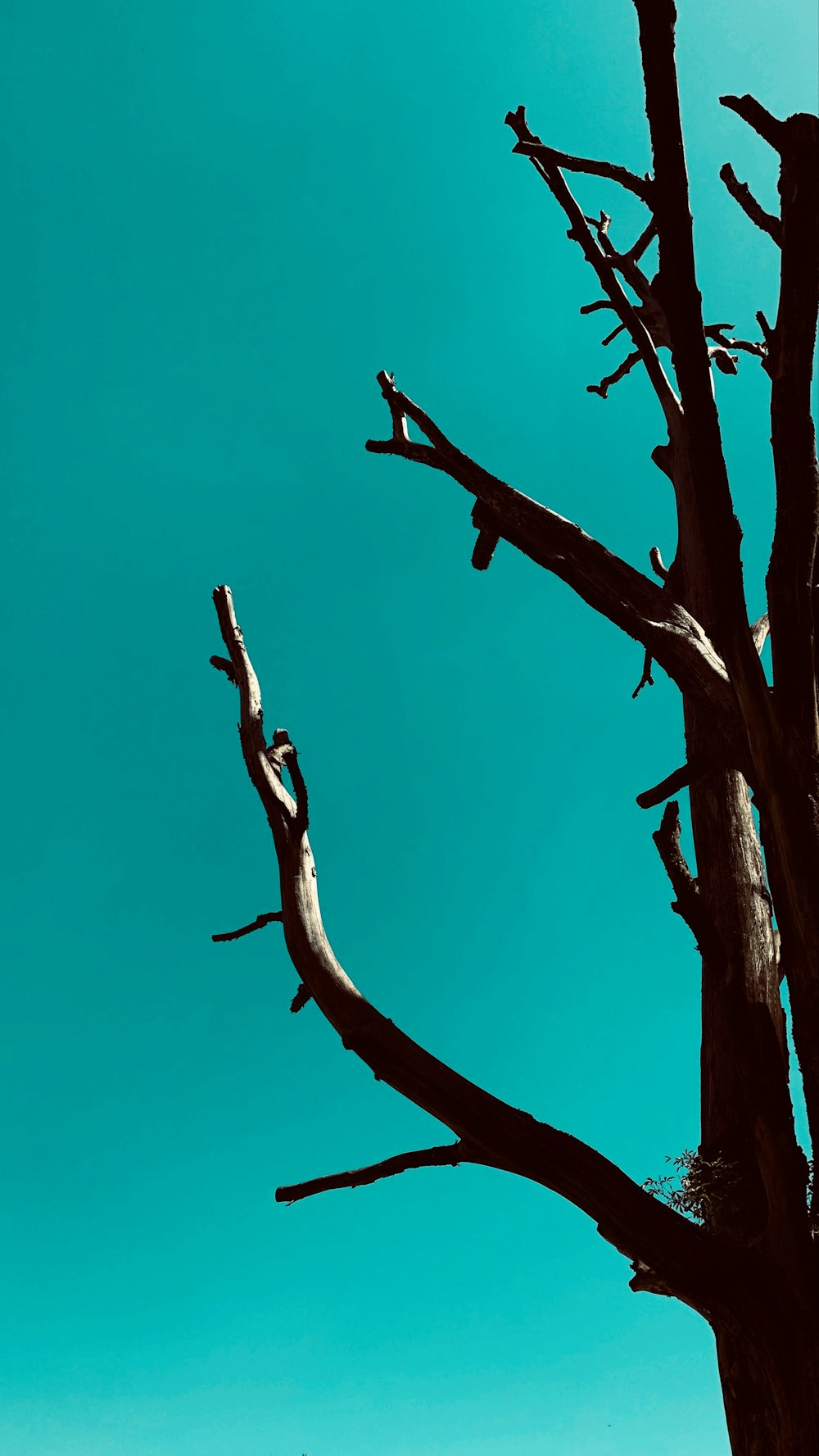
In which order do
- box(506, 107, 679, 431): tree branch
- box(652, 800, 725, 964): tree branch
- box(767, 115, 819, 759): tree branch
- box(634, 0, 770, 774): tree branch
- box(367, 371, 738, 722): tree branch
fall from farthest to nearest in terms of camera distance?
box(506, 107, 679, 431): tree branch, box(367, 371, 738, 722): tree branch, box(652, 800, 725, 964): tree branch, box(767, 115, 819, 759): tree branch, box(634, 0, 770, 774): tree branch

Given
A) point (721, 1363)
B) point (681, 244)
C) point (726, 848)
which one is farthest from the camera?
point (726, 848)

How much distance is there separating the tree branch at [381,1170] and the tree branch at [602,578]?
1954 millimetres

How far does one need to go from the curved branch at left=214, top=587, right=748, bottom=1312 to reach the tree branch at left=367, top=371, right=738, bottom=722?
174 cm

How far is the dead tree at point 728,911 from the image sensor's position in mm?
3158

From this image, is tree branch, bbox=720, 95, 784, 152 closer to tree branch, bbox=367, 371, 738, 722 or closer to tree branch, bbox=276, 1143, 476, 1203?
tree branch, bbox=367, 371, 738, 722

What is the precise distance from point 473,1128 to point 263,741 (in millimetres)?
2745

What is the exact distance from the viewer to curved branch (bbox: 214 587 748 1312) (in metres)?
3.24

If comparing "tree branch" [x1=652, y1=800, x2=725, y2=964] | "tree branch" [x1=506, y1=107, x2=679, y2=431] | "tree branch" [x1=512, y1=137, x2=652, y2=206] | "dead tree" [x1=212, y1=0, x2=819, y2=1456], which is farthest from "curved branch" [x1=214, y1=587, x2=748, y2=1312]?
"tree branch" [x1=506, y1=107, x2=679, y2=431]

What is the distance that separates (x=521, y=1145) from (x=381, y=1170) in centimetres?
66

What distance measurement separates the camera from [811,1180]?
11.6ft

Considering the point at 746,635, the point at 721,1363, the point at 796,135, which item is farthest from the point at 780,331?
the point at 721,1363

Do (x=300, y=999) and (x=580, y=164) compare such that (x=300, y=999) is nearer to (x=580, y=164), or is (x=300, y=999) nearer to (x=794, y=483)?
(x=794, y=483)

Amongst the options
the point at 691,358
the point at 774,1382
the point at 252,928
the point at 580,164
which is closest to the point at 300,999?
the point at 252,928

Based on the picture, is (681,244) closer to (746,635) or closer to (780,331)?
(780,331)
